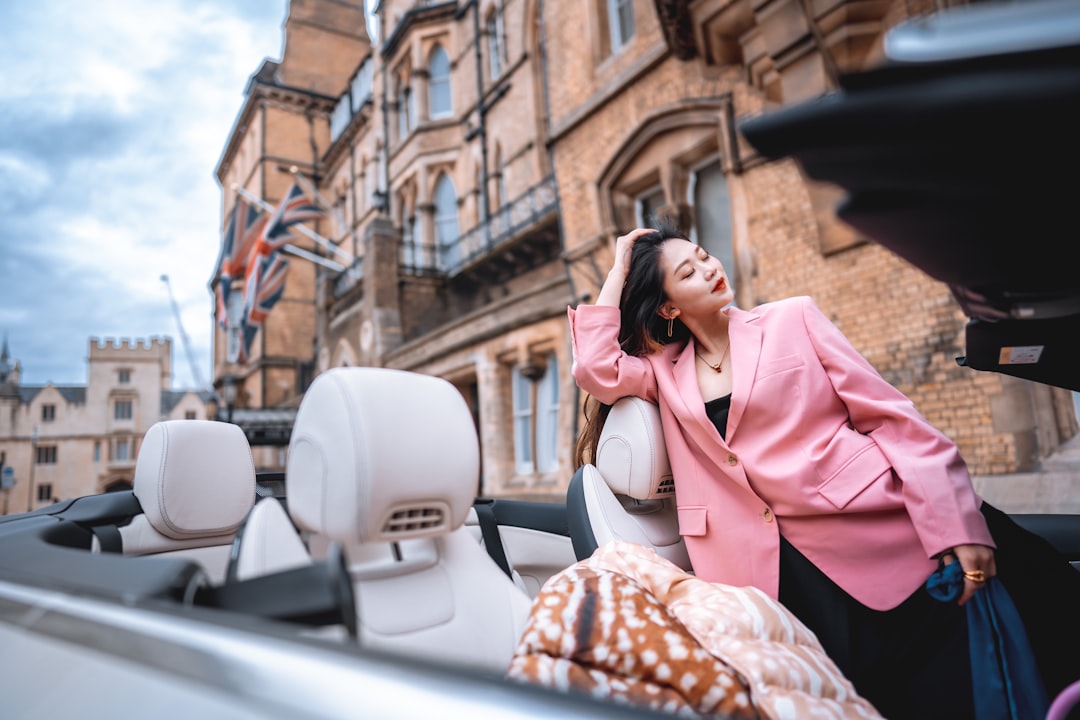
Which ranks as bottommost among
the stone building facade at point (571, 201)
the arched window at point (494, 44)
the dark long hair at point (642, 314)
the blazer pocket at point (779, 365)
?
the blazer pocket at point (779, 365)

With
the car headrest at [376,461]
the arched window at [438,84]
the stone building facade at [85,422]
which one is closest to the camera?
the car headrest at [376,461]

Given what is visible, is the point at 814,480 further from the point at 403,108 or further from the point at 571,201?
the point at 403,108

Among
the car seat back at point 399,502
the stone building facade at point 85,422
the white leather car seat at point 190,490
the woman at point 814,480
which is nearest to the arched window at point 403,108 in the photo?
the white leather car seat at point 190,490

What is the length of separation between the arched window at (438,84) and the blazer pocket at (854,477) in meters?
21.8

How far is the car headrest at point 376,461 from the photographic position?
1.36 m

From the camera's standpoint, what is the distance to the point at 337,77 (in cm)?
3688

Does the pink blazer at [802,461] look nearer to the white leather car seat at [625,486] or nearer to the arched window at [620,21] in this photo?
the white leather car seat at [625,486]

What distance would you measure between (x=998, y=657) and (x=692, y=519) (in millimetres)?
891

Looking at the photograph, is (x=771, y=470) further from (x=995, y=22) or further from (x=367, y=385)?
(x=995, y=22)

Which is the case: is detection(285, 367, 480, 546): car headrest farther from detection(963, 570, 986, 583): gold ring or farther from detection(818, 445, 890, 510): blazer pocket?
detection(963, 570, 986, 583): gold ring

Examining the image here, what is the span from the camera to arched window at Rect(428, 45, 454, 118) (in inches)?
869

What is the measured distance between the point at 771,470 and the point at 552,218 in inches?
521

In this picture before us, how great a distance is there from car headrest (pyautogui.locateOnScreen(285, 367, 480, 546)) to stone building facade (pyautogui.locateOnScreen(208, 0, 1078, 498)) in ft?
2.92

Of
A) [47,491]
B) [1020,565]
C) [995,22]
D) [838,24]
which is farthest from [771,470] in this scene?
[47,491]
